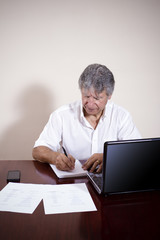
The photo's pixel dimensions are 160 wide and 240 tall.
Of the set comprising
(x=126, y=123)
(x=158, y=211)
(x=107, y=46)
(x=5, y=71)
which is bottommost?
(x=158, y=211)

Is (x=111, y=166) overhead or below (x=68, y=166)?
overhead

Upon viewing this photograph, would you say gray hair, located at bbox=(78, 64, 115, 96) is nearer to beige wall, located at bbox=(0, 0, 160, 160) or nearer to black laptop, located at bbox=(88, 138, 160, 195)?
black laptop, located at bbox=(88, 138, 160, 195)

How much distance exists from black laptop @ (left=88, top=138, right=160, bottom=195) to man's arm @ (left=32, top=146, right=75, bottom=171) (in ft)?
0.87

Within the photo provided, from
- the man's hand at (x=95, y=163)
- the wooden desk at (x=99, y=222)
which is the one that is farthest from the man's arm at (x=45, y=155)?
the wooden desk at (x=99, y=222)

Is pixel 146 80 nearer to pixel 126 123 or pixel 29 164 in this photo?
pixel 126 123

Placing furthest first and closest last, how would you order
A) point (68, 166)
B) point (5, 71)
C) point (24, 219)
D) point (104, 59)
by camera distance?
point (104, 59)
point (5, 71)
point (68, 166)
point (24, 219)

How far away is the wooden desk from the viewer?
2.26ft

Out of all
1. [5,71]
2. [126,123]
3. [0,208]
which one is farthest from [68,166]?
[5,71]

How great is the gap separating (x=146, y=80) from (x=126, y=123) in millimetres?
1020

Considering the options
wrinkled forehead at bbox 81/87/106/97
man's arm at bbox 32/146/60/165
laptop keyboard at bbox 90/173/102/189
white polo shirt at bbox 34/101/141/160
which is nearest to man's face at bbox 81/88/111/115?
wrinkled forehead at bbox 81/87/106/97

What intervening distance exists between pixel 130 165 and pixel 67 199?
0.31 m

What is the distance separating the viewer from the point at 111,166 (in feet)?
2.85

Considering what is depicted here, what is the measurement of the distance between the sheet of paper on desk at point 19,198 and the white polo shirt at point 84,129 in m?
0.70

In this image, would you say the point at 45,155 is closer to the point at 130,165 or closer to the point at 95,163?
the point at 95,163
